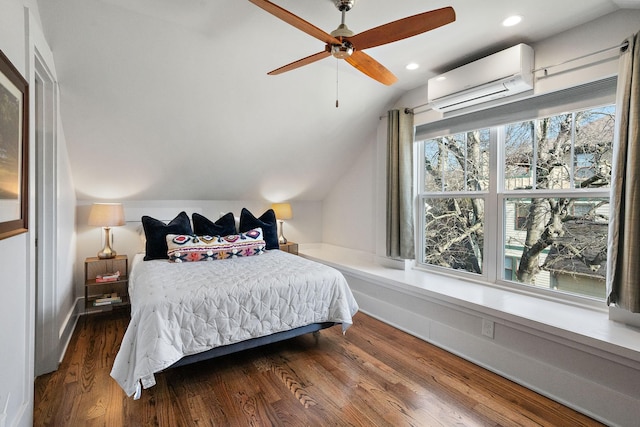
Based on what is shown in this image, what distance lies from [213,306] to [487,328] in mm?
1935

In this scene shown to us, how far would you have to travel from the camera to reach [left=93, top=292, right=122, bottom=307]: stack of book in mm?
3163

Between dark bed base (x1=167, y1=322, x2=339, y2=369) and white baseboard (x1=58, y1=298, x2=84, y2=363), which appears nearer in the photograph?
dark bed base (x1=167, y1=322, x2=339, y2=369)

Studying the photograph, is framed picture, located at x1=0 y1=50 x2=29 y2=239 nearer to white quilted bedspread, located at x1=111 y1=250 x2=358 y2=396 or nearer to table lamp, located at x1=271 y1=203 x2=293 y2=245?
white quilted bedspread, located at x1=111 y1=250 x2=358 y2=396

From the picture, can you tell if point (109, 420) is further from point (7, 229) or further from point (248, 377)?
point (7, 229)

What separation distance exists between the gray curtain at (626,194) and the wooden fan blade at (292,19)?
1728 millimetres

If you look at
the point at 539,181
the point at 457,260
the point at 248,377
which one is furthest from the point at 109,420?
the point at 539,181

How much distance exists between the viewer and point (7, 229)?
4.26ft

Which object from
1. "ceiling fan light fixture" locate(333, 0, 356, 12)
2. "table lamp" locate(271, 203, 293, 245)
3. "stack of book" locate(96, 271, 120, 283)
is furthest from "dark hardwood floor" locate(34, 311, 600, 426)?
"ceiling fan light fixture" locate(333, 0, 356, 12)

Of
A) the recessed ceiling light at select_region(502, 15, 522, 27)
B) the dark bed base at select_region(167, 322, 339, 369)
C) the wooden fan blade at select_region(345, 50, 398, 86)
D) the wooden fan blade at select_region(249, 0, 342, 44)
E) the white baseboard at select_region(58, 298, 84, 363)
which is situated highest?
the recessed ceiling light at select_region(502, 15, 522, 27)

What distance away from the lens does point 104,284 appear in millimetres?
3184

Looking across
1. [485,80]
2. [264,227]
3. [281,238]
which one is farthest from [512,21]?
[281,238]

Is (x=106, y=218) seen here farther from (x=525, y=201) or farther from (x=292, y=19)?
(x=525, y=201)

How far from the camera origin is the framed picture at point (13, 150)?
1.25 meters

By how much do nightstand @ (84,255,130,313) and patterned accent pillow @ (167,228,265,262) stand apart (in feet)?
2.50
